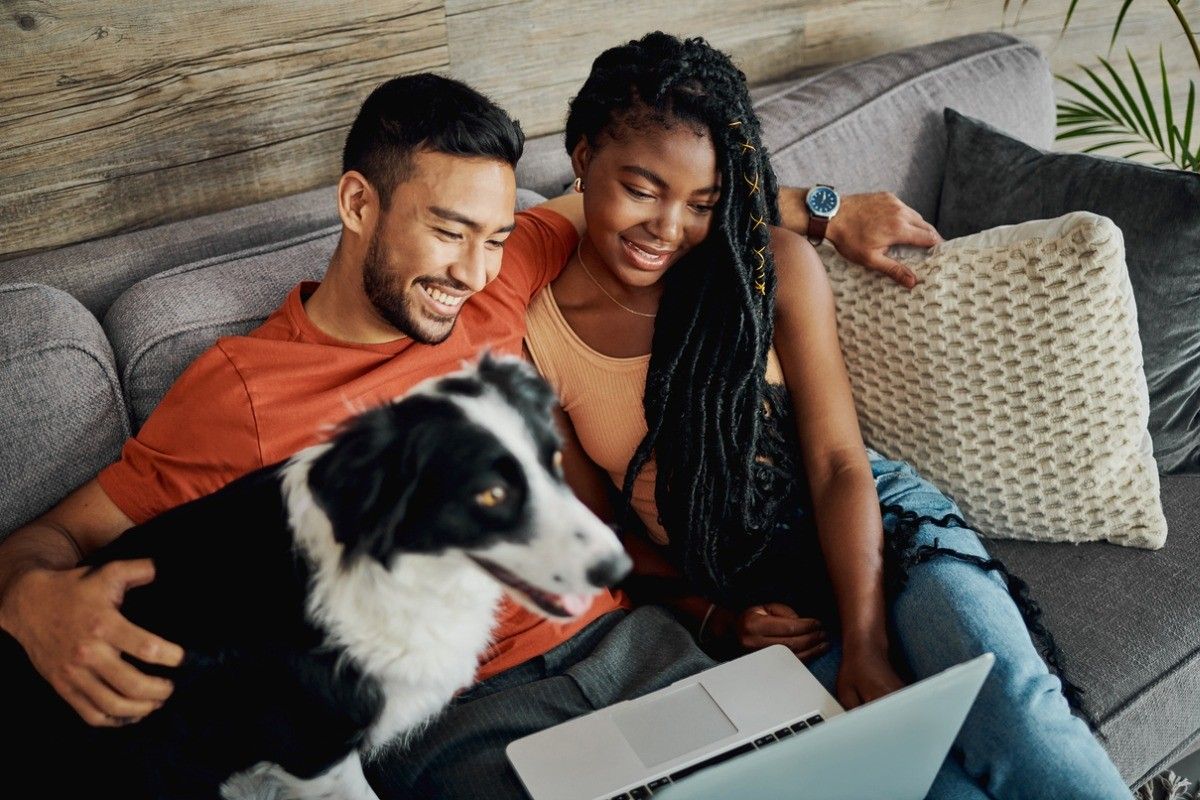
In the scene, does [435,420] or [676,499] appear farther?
[676,499]

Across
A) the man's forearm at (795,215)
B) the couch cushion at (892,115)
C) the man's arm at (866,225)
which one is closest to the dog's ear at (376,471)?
the man's arm at (866,225)

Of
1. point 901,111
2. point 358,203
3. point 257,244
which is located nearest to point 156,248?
point 257,244

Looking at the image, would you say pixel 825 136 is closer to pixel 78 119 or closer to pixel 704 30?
pixel 704 30

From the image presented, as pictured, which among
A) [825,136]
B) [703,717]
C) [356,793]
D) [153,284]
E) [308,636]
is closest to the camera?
[308,636]

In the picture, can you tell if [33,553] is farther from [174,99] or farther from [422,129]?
[174,99]

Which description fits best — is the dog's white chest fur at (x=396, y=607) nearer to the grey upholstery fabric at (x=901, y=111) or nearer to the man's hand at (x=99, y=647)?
the man's hand at (x=99, y=647)

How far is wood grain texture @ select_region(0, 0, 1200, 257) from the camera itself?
161 cm

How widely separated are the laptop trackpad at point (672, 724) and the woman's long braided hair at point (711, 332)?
30cm

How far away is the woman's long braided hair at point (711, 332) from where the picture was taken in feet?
4.58

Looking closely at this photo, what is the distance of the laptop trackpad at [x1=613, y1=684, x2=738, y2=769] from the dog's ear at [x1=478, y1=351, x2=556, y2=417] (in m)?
0.49

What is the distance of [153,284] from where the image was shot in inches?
59.0

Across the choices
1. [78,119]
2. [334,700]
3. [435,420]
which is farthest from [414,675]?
[78,119]

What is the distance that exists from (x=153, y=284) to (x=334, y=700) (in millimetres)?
796

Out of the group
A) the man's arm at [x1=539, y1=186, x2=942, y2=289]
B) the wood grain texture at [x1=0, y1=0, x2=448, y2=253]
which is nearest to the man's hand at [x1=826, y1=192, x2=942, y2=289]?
the man's arm at [x1=539, y1=186, x2=942, y2=289]
